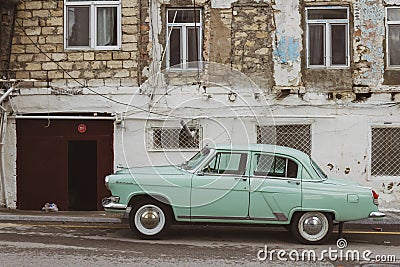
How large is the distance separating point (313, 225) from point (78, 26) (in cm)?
761

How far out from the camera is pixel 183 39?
50.3 feet

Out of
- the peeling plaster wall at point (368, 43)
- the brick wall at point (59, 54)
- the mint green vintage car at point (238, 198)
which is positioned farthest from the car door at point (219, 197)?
the peeling plaster wall at point (368, 43)

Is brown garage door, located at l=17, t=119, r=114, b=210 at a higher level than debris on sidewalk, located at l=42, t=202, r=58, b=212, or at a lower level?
higher

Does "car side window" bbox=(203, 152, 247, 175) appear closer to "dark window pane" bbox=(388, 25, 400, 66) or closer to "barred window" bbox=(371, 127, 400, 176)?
"barred window" bbox=(371, 127, 400, 176)

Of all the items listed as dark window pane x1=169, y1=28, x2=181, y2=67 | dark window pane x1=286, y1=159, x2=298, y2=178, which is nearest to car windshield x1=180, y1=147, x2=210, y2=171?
dark window pane x1=286, y1=159, x2=298, y2=178

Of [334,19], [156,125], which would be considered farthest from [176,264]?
[334,19]

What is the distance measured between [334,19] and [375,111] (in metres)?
2.35

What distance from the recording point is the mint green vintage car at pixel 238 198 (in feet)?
35.6

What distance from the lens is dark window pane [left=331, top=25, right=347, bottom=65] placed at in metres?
15.3

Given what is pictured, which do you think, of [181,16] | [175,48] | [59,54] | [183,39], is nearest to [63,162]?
[59,54]

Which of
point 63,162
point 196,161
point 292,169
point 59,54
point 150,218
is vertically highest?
point 59,54

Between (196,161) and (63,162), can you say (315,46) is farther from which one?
(63,162)

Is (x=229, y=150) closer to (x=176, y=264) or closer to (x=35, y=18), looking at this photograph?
(x=176, y=264)

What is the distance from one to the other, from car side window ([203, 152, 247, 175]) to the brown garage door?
4783 mm
